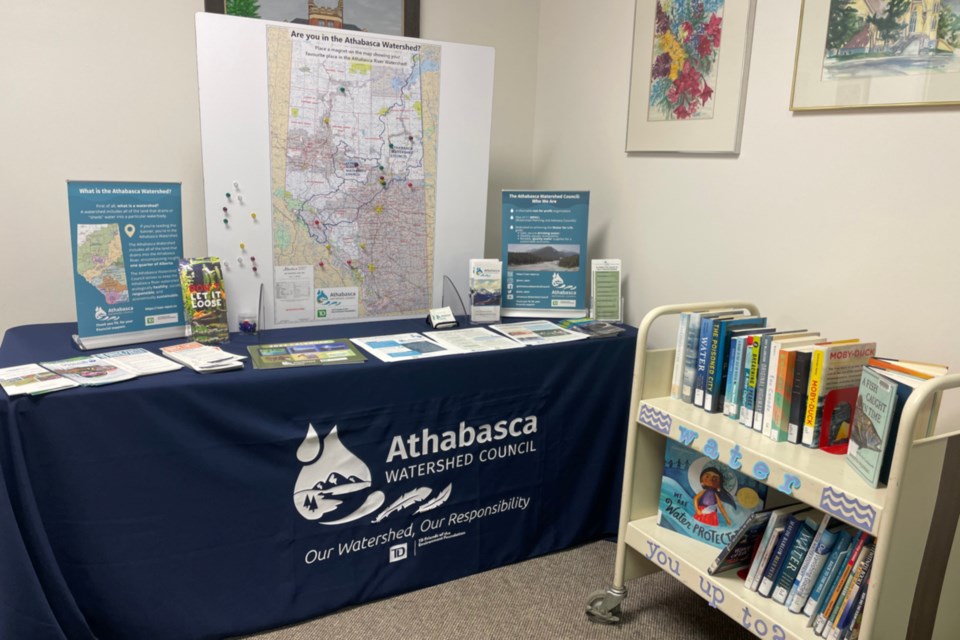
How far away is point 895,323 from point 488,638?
4.77ft

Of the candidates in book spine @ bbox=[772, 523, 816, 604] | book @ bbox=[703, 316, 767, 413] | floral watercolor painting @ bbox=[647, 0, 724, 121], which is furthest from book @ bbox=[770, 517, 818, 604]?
floral watercolor painting @ bbox=[647, 0, 724, 121]

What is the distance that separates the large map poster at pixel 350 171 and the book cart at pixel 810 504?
103 centimetres

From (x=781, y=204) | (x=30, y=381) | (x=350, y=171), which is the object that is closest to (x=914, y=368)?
(x=781, y=204)

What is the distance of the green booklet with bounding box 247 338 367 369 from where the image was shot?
191cm

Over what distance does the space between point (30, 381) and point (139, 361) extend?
0.88 ft

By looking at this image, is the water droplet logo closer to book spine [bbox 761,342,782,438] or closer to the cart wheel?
the cart wheel

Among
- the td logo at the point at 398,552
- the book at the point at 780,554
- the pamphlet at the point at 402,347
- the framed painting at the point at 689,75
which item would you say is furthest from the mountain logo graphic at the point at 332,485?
the framed painting at the point at 689,75

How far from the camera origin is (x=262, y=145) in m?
2.19

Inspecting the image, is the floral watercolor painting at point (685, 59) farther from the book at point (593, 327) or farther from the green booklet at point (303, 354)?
the green booklet at point (303, 354)

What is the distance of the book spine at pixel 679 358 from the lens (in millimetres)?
1917

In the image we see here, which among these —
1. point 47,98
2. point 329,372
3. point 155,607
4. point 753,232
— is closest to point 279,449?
point 329,372

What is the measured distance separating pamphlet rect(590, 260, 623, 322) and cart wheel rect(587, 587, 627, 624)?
1.01 metres

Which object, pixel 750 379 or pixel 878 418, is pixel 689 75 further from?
pixel 878 418

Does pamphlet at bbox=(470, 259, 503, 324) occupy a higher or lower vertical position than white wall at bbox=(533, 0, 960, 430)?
lower
